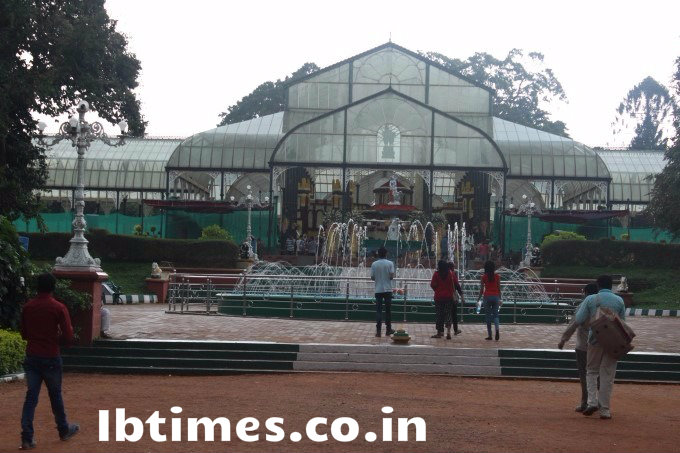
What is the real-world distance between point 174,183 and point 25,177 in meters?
20.4

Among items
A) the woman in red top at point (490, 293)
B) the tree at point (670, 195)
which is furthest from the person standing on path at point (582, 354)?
the tree at point (670, 195)

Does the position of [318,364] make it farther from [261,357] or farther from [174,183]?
[174,183]

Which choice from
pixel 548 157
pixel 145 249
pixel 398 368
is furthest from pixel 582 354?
pixel 548 157

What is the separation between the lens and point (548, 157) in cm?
Answer: 4903

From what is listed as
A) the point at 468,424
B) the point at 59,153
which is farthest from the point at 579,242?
the point at 59,153

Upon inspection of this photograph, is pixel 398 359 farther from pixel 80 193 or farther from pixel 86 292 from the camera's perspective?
pixel 80 193

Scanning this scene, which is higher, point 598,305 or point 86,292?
point 598,305

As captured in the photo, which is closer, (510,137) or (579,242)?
(579,242)

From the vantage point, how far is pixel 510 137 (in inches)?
1994

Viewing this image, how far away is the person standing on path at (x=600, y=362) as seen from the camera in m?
11.5

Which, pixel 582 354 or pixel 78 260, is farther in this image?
pixel 78 260

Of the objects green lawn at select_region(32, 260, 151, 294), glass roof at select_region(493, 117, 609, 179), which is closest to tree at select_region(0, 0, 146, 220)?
green lawn at select_region(32, 260, 151, 294)

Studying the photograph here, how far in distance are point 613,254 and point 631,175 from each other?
18.6 meters

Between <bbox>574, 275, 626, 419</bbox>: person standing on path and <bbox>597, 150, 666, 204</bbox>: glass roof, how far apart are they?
140 feet
